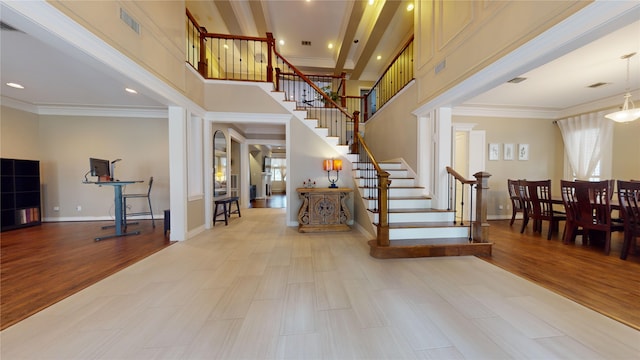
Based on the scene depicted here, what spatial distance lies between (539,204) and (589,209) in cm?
88

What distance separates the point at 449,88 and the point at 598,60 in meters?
2.45

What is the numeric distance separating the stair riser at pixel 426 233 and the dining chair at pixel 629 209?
1.84m

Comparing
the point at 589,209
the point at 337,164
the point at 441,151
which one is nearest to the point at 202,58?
the point at 337,164

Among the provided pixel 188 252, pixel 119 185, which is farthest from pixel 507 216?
pixel 119 185

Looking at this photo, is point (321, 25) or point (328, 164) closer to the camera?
point (328, 164)

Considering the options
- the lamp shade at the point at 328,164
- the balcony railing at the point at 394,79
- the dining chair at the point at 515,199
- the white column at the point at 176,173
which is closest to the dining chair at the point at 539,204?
the dining chair at the point at 515,199

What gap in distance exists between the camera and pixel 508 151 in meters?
5.72

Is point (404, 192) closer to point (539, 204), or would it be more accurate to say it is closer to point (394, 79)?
point (539, 204)

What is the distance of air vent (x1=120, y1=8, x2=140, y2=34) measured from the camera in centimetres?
245

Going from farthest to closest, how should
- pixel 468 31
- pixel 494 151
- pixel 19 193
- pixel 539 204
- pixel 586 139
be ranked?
pixel 494 151
pixel 586 139
pixel 19 193
pixel 539 204
pixel 468 31

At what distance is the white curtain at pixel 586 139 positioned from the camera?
489cm

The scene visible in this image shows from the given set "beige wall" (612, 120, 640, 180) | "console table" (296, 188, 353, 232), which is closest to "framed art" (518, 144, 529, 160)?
"beige wall" (612, 120, 640, 180)

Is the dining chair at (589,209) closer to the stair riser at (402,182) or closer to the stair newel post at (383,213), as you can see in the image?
the stair riser at (402,182)

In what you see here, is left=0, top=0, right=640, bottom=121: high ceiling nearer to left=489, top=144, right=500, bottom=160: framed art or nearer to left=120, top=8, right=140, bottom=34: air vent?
left=120, top=8, right=140, bottom=34: air vent
